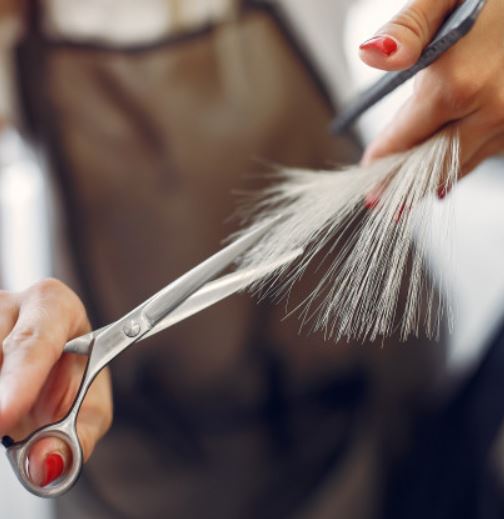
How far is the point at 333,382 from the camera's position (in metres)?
0.88

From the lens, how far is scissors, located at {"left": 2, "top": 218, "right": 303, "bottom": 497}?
44 cm

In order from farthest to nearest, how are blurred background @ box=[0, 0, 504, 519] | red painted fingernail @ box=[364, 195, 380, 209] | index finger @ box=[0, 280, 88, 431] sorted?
blurred background @ box=[0, 0, 504, 519], red painted fingernail @ box=[364, 195, 380, 209], index finger @ box=[0, 280, 88, 431]

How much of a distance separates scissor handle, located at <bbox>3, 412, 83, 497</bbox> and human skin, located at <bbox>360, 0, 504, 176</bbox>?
328mm

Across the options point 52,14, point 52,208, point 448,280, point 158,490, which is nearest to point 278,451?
point 158,490

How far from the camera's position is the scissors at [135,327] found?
44 cm

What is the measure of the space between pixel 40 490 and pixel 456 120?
16.1 inches

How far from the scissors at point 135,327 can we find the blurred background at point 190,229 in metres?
0.40

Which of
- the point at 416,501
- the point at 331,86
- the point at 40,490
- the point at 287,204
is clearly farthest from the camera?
the point at 331,86

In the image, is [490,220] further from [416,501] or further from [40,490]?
[40,490]

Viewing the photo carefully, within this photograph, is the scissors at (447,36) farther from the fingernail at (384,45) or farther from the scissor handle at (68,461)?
the scissor handle at (68,461)

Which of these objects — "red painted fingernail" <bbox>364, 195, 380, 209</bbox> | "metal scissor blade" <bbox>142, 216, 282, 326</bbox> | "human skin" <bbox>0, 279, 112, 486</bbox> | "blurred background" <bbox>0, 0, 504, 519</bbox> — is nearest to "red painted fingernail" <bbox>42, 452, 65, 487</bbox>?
"human skin" <bbox>0, 279, 112, 486</bbox>

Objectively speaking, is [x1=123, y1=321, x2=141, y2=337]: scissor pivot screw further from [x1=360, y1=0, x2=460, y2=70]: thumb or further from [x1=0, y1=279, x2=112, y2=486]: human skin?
[x1=360, y1=0, x2=460, y2=70]: thumb

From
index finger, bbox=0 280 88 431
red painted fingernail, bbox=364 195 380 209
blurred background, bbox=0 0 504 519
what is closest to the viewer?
index finger, bbox=0 280 88 431

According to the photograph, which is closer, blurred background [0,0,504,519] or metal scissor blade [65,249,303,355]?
metal scissor blade [65,249,303,355]
